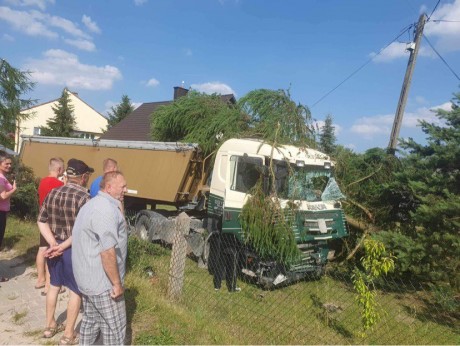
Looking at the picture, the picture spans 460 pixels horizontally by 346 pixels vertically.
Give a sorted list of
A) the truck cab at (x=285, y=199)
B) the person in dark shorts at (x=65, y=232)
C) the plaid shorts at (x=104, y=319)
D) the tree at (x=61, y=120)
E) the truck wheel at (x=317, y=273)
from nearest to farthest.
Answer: the plaid shorts at (x=104, y=319), the person in dark shorts at (x=65, y=232), the truck cab at (x=285, y=199), the truck wheel at (x=317, y=273), the tree at (x=61, y=120)

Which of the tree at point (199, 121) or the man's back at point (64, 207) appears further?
the tree at point (199, 121)

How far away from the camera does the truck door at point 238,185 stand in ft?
21.5

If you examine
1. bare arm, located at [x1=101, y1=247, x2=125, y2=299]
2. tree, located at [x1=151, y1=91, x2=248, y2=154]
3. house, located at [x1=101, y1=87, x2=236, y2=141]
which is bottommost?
bare arm, located at [x1=101, y1=247, x2=125, y2=299]

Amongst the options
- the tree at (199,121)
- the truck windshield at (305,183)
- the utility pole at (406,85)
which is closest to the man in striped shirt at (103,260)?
the truck windshield at (305,183)

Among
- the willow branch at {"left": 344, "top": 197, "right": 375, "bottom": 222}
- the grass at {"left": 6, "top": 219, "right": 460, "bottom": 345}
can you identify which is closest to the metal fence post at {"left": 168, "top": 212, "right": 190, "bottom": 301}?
the grass at {"left": 6, "top": 219, "right": 460, "bottom": 345}

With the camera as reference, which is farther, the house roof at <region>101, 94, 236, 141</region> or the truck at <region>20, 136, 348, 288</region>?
the house roof at <region>101, 94, 236, 141</region>

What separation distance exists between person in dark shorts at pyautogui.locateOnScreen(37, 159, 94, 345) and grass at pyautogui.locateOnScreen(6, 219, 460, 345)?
0.69 meters

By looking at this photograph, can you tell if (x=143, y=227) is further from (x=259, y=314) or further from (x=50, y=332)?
(x=50, y=332)

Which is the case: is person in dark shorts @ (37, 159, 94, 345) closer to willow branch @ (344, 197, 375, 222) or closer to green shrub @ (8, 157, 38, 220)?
willow branch @ (344, 197, 375, 222)

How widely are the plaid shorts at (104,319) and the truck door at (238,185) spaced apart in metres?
3.64

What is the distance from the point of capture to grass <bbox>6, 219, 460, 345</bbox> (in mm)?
3986

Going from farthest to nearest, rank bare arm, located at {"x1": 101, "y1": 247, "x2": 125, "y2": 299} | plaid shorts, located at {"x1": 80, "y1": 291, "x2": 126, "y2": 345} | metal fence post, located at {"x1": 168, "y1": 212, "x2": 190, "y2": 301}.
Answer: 1. metal fence post, located at {"x1": 168, "y1": 212, "x2": 190, "y2": 301}
2. plaid shorts, located at {"x1": 80, "y1": 291, "x2": 126, "y2": 345}
3. bare arm, located at {"x1": 101, "y1": 247, "x2": 125, "y2": 299}

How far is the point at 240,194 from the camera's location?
6691 millimetres

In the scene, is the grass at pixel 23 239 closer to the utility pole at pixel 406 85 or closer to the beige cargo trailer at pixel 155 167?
the beige cargo trailer at pixel 155 167
